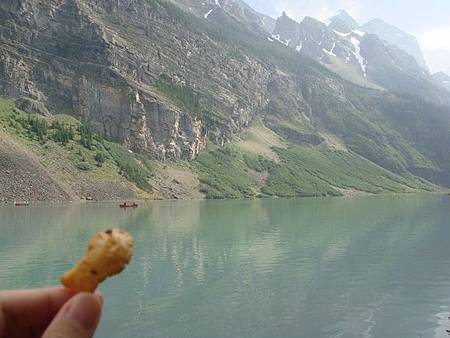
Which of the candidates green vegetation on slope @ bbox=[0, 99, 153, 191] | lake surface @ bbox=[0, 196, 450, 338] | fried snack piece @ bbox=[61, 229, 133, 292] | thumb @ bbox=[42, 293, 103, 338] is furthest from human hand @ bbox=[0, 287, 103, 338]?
green vegetation on slope @ bbox=[0, 99, 153, 191]

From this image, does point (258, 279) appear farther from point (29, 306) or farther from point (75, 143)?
point (75, 143)

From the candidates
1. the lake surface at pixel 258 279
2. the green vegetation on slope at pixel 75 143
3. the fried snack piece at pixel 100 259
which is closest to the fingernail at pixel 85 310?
the fried snack piece at pixel 100 259

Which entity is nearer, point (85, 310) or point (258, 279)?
point (85, 310)

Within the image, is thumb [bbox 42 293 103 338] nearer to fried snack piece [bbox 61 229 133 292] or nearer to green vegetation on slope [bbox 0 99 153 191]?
fried snack piece [bbox 61 229 133 292]

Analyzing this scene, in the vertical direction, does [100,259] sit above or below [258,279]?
above

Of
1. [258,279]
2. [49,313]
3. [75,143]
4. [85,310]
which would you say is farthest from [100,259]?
[75,143]

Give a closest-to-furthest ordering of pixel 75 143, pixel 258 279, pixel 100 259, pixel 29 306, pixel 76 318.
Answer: pixel 76 318, pixel 29 306, pixel 100 259, pixel 258 279, pixel 75 143

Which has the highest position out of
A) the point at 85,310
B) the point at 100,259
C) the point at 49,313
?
the point at 100,259

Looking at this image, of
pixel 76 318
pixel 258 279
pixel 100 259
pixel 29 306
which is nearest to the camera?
pixel 76 318
